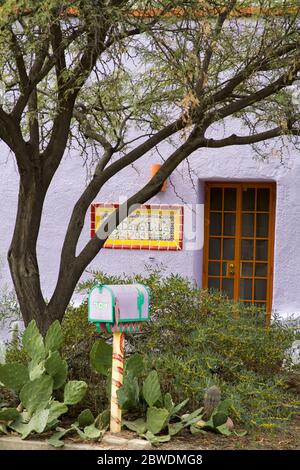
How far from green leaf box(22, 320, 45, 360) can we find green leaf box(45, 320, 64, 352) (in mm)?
79

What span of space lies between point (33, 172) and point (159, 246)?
12.1ft

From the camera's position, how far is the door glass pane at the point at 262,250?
11.7 m

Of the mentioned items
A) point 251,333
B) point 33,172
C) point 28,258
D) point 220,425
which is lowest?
point 220,425

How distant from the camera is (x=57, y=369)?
7.11 m

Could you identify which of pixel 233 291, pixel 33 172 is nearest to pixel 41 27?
pixel 33 172

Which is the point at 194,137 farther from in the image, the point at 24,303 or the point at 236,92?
the point at 24,303

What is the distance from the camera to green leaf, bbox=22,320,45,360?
7.13 meters

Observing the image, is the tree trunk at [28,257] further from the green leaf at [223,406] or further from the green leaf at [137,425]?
the green leaf at [223,406]

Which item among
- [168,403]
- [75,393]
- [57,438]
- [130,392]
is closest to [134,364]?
[130,392]

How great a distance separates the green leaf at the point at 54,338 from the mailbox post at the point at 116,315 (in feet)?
1.74

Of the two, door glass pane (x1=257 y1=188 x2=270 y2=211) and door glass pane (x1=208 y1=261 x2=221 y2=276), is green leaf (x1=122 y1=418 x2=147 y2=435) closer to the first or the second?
door glass pane (x1=208 y1=261 x2=221 y2=276)

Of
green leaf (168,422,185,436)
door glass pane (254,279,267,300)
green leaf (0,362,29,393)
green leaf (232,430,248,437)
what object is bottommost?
green leaf (232,430,248,437)

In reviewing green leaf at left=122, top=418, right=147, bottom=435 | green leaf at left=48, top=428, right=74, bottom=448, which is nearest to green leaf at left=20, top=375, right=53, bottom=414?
green leaf at left=48, top=428, right=74, bottom=448

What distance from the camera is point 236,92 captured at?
9.02 m
